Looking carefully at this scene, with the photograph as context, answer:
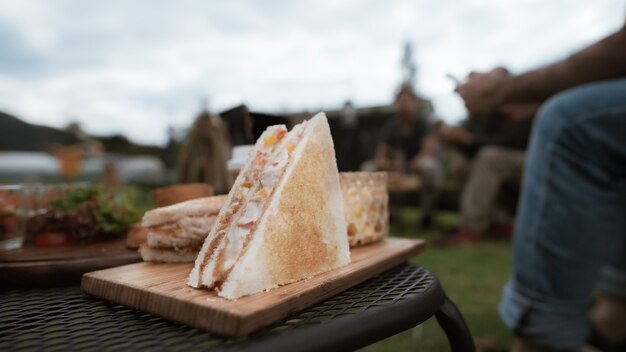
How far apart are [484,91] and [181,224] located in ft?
3.64

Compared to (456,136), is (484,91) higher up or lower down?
higher up

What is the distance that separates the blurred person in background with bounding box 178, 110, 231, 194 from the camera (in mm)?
1705

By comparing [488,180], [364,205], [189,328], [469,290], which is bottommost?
[469,290]

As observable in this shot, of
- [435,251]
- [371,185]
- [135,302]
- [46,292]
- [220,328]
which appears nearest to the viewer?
[220,328]

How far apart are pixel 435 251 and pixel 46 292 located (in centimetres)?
431

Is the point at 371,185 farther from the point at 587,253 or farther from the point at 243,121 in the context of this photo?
the point at 587,253

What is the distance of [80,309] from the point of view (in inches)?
30.3

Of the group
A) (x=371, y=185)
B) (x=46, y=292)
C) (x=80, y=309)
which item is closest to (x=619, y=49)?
(x=371, y=185)

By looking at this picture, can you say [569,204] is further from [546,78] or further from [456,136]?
[456,136]

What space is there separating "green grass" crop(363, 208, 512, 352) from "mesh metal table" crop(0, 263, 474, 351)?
1.38 m

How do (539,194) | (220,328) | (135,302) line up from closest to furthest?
(220,328)
(135,302)
(539,194)

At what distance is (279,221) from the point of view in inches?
29.1

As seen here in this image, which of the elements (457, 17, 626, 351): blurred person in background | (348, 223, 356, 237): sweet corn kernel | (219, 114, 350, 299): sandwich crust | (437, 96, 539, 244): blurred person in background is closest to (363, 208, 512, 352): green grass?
(437, 96, 539, 244): blurred person in background

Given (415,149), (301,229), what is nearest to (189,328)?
(301,229)
